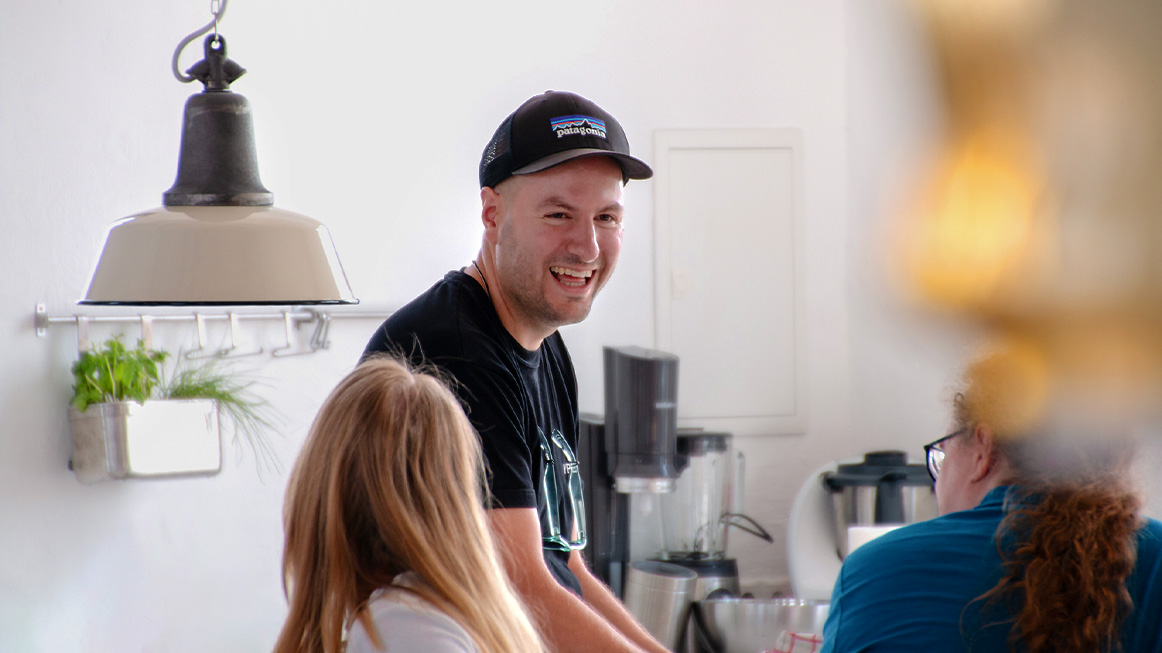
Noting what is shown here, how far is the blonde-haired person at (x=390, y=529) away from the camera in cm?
76

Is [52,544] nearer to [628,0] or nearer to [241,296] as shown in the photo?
[241,296]

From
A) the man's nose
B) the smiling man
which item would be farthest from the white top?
the man's nose

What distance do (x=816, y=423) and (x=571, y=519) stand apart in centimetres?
171

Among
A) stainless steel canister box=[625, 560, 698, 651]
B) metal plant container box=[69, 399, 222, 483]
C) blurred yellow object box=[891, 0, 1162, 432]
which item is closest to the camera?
blurred yellow object box=[891, 0, 1162, 432]

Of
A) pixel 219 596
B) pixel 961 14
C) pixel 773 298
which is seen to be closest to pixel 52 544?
pixel 219 596

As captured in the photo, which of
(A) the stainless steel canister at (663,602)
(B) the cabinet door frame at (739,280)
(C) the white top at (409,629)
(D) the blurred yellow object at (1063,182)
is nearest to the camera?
(D) the blurred yellow object at (1063,182)

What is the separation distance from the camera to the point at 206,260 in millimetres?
841

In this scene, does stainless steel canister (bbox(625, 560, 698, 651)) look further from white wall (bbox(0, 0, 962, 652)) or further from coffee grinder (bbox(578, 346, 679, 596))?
white wall (bbox(0, 0, 962, 652))

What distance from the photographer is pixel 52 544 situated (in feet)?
6.86

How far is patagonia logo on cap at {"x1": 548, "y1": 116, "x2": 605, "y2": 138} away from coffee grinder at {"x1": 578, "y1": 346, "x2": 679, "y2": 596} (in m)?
1.30

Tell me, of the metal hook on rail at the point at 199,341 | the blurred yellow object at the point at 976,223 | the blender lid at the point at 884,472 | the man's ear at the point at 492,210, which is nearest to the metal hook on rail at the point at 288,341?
the metal hook on rail at the point at 199,341

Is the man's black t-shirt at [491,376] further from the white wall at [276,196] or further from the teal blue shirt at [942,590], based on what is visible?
the white wall at [276,196]

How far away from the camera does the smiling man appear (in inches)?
36.0

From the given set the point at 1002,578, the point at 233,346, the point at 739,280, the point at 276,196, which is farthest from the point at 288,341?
the point at 1002,578
